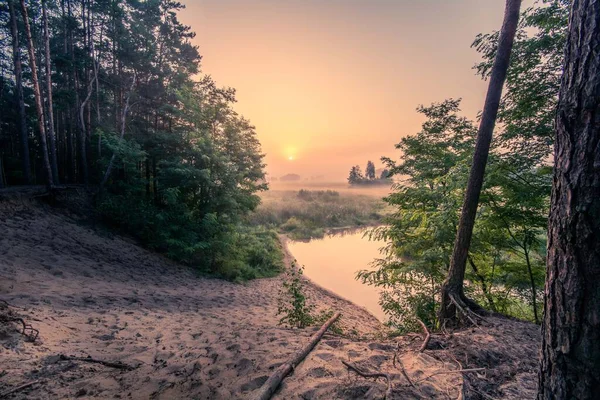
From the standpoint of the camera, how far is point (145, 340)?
12.3 feet

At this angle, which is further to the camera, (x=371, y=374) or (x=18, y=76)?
(x=18, y=76)

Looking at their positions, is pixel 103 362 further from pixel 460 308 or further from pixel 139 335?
pixel 460 308

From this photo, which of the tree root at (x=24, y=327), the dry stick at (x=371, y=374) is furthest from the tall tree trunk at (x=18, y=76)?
the dry stick at (x=371, y=374)

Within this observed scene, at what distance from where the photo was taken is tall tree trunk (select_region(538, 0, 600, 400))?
1020 mm

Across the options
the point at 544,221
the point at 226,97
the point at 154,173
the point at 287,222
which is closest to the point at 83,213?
the point at 154,173

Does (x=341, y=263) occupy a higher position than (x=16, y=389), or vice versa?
(x=16, y=389)

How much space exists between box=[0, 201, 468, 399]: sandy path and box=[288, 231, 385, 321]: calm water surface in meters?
1.72

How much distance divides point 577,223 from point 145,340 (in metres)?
4.93

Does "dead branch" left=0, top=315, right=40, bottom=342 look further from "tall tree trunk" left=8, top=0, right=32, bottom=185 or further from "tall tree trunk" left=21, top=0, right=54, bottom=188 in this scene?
"tall tree trunk" left=8, top=0, right=32, bottom=185

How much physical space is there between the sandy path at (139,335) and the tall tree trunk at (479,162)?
168cm

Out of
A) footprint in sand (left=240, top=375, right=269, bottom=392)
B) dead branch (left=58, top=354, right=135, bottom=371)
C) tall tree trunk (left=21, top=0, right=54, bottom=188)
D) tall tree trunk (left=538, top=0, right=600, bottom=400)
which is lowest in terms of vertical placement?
dead branch (left=58, top=354, right=135, bottom=371)

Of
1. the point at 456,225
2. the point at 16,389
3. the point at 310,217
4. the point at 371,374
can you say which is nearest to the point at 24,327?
the point at 16,389

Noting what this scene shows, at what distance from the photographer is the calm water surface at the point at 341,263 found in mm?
9977

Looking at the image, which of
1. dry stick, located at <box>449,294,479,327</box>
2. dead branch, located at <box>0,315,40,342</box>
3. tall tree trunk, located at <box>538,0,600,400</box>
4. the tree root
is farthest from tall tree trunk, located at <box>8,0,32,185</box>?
dry stick, located at <box>449,294,479,327</box>
